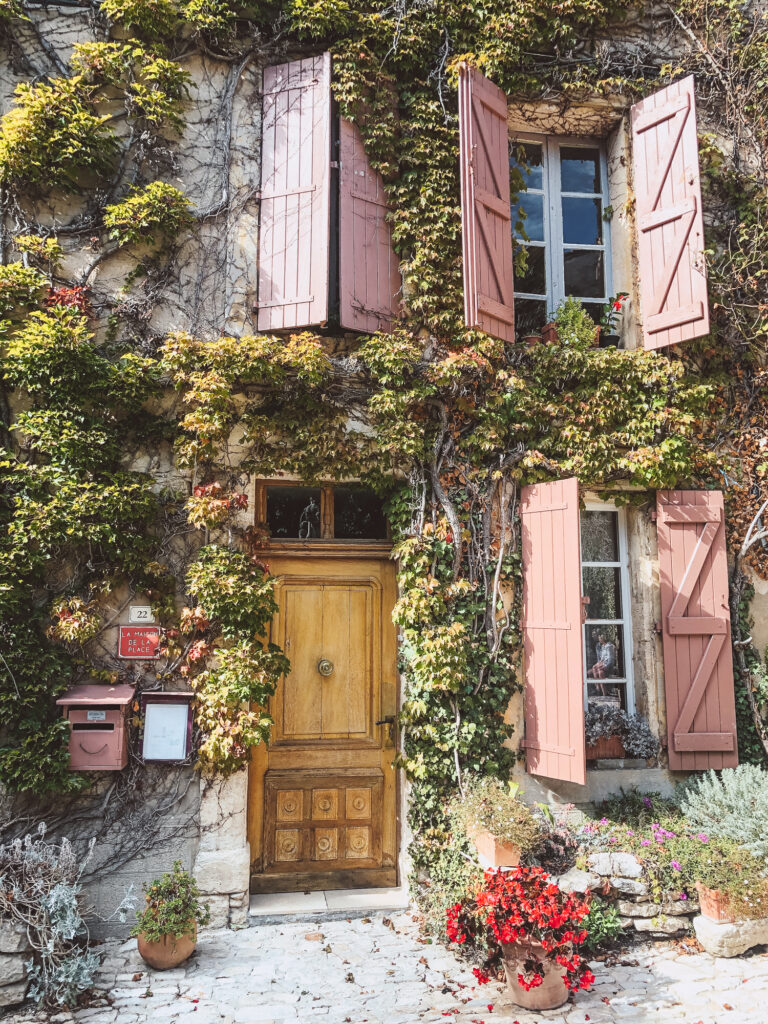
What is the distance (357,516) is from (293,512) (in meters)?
0.44

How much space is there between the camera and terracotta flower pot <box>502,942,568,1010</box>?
3.42m

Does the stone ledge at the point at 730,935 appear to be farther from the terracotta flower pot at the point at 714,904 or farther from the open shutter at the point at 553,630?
the open shutter at the point at 553,630

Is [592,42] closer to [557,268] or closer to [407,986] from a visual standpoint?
[557,268]

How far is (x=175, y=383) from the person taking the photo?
15.3 feet

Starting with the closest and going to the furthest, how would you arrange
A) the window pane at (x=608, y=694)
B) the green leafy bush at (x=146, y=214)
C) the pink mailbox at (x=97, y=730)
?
1. the pink mailbox at (x=97, y=730)
2. the green leafy bush at (x=146, y=214)
3. the window pane at (x=608, y=694)

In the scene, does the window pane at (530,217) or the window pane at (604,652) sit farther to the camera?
the window pane at (530,217)

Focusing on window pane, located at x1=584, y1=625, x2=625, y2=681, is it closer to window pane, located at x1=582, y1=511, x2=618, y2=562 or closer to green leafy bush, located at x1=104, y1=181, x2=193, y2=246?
window pane, located at x1=582, y1=511, x2=618, y2=562

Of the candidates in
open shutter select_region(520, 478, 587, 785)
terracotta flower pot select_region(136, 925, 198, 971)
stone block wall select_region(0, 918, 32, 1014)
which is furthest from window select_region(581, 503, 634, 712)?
stone block wall select_region(0, 918, 32, 1014)

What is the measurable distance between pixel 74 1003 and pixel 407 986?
157 cm

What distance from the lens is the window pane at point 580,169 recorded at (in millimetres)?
5918

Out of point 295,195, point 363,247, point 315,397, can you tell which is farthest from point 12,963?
point 295,195

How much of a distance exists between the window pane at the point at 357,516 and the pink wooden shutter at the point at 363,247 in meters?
1.10

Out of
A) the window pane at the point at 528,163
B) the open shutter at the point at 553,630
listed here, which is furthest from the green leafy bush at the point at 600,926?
the window pane at the point at 528,163

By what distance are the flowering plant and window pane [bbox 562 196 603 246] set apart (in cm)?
456
